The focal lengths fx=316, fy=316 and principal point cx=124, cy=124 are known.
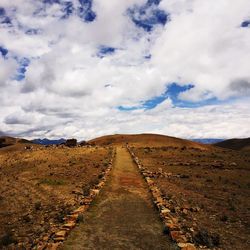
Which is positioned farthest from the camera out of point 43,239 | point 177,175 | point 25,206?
point 177,175

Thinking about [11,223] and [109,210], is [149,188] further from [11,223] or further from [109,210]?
[11,223]

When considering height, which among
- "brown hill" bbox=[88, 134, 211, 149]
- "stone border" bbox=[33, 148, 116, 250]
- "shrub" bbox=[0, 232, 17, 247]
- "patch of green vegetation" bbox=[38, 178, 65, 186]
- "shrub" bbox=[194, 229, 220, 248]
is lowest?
"shrub" bbox=[194, 229, 220, 248]

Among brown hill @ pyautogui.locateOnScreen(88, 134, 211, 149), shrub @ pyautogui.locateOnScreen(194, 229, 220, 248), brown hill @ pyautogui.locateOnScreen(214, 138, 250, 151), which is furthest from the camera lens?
brown hill @ pyautogui.locateOnScreen(214, 138, 250, 151)

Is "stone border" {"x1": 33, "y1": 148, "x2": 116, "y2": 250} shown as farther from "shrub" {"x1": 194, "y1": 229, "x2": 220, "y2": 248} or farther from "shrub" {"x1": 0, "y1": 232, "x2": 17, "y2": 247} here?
"shrub" {"x1": 194, "y1": 229, "x2": 220, "y2": 248}

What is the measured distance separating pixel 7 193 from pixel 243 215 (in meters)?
13.4

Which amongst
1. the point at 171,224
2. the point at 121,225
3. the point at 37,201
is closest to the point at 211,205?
the point at 171,224

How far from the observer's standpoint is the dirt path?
33.9 feet

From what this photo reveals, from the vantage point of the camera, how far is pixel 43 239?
1063 centimetres

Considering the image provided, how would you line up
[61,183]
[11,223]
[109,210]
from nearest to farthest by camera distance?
[11,223], [109,210], [61,183]

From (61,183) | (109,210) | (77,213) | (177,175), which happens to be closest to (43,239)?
(77,213)

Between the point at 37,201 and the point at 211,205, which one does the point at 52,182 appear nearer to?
the point at 37,201

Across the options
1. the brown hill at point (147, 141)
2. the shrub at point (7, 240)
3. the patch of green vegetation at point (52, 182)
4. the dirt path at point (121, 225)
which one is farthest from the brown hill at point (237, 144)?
the shrub at point (7, 240)

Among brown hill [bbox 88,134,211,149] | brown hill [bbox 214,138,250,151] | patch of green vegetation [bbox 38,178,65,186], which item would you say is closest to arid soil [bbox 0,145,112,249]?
patch of green vegetation [bbox 38,178,65,186]

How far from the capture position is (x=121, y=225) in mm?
12234
